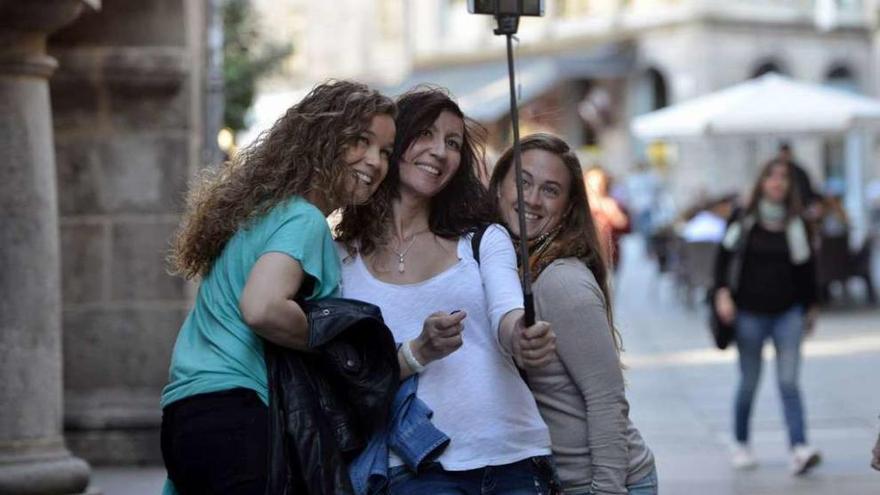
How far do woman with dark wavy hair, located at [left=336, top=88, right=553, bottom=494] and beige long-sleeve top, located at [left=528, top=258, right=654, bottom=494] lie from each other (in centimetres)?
10

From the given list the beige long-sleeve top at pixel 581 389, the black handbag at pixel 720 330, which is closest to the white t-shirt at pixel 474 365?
the beige long-sleeve top at pixel 581 389

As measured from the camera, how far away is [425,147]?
445cm

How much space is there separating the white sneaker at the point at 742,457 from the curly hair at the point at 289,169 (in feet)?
21.4

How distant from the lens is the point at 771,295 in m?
10.3

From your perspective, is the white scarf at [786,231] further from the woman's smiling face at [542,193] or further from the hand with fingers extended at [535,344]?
the hand with fingers extended at [535,344]

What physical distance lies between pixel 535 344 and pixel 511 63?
0.59 m

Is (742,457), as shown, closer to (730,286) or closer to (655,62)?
(730,286)

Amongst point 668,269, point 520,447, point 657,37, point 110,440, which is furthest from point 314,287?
point 657,37

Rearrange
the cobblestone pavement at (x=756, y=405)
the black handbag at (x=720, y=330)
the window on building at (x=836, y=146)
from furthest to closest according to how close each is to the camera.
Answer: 1. the window on building at (x=836, y=146)
2. the black handbag at (x=720, y=330)
3. the cobblestone pavement at (x=756, y=405)

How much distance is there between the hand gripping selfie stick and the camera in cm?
409

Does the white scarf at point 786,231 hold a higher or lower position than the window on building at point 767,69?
higher

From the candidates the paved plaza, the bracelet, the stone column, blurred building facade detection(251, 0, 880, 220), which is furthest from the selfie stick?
blurred building facade detection(251, 0, 880, 220)

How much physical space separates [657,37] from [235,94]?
104ft

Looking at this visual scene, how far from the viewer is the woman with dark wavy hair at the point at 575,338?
14.4 feet
